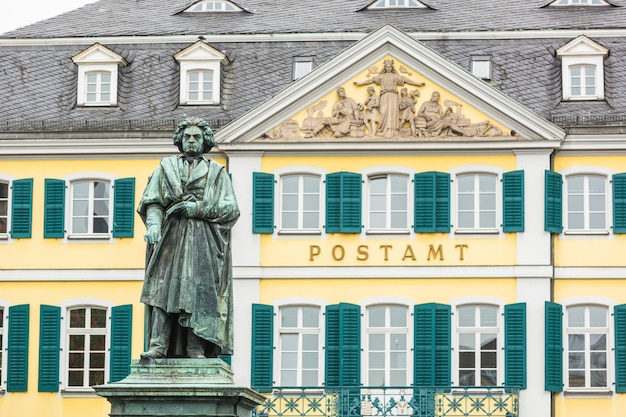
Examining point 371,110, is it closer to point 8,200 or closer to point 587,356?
point 587,356

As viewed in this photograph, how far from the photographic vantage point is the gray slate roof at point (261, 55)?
3625cm


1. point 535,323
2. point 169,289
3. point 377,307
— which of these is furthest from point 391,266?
point 169,289

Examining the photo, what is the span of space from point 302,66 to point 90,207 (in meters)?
5.46

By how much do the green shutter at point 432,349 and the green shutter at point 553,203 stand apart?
272cm

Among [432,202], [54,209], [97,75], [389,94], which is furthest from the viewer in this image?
[97,75]

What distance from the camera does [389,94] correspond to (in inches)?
1374

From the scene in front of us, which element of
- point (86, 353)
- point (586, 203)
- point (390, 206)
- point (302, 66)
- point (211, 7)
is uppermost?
point (211, 7)

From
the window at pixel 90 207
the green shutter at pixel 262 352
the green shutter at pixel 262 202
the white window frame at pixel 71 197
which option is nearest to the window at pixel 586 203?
the green shutter at pixel 262 202

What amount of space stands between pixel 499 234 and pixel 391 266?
2.27 m

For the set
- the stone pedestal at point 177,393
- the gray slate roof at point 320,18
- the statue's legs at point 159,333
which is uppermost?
the gray slate roof at point 320,18

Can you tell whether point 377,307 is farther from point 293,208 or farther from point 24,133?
point 24,133

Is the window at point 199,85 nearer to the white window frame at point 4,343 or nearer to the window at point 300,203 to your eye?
the window at point 300,203

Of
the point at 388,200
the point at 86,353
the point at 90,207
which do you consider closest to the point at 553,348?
the point at 388,200

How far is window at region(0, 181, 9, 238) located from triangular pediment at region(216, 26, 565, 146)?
4.68m
